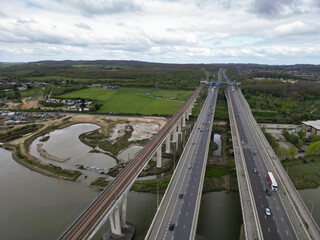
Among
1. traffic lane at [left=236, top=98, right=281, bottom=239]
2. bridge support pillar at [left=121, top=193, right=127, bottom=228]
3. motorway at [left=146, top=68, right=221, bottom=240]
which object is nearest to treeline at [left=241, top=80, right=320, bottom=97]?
traffic lane at [left=236, top=98, right=281, bottom=239]

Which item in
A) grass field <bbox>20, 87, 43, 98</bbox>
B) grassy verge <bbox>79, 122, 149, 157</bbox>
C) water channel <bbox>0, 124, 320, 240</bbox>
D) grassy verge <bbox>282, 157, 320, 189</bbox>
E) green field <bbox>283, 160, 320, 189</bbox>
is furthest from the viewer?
grass field <bbox>20, 87, 43, 98</bbox>

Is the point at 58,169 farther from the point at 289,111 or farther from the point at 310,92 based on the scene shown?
the point at 310,92

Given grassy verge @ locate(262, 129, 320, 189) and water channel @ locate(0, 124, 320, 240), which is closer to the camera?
water channel @ locate(0, 124, 320, 240)

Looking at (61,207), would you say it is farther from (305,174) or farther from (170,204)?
(305,174)

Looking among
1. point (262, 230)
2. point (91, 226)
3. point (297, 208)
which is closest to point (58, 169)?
point (91, 226)

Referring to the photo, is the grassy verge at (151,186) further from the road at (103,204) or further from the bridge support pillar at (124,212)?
the bridge support pillar at (124,212)

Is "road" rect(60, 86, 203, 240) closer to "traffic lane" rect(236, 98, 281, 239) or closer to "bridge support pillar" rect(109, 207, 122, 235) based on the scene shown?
"bridge support pillar" rect(109, 207, 122, 235)
